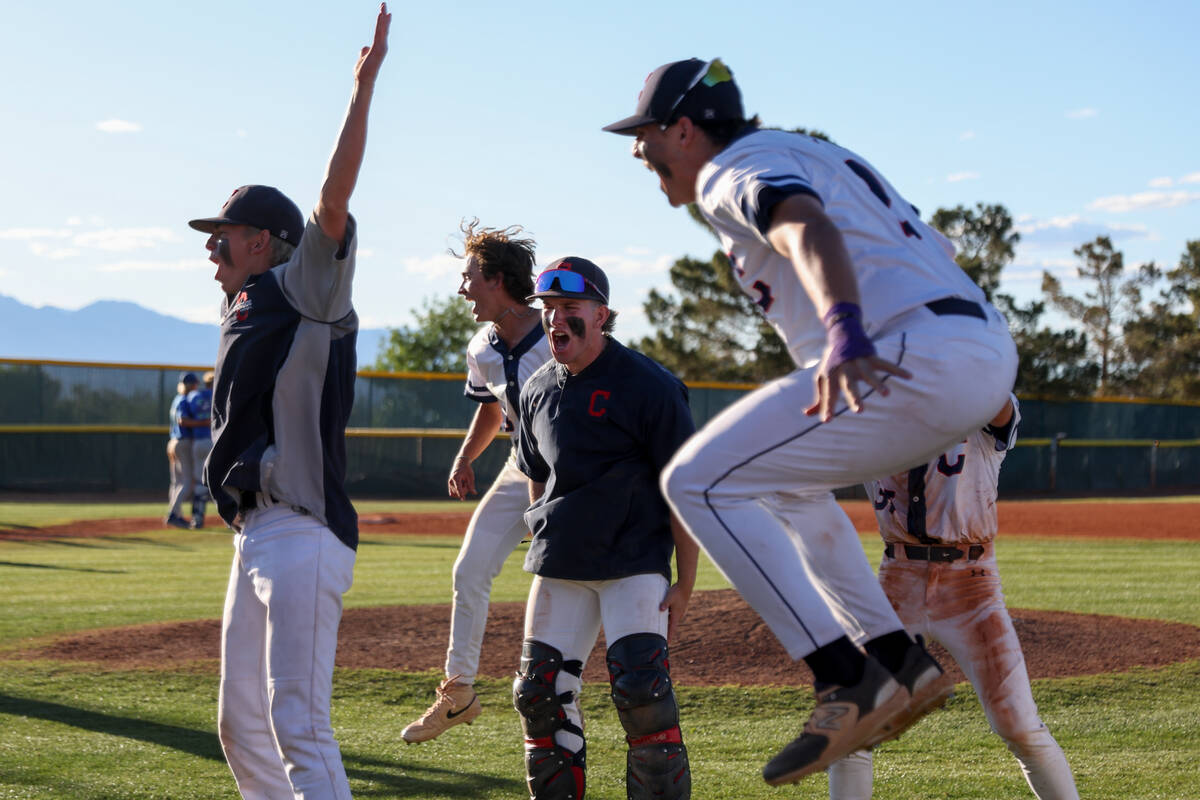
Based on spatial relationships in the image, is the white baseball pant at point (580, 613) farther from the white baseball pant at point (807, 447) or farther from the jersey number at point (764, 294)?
the jersey number at point (764, 294)

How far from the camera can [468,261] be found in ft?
19.6

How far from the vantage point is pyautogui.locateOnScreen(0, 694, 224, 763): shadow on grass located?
6.43m

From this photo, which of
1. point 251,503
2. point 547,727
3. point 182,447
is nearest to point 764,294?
point 251,503

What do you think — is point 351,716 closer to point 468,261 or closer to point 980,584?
point 468,261

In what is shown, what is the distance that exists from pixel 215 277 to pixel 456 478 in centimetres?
266

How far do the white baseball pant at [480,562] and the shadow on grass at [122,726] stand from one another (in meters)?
1.43

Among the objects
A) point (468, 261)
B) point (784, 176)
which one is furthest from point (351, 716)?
point (784, 176)

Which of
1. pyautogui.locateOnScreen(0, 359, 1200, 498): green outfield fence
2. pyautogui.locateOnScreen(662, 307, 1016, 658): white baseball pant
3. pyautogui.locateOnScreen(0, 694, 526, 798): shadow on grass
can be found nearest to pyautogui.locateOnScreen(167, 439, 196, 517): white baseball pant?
pyautogui.locateOnScreen(0, 359, 1200, 498): green outfield fence

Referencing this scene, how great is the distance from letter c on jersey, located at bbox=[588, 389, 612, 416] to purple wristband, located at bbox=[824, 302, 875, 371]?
190cm

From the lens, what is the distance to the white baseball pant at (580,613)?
4508 millimetres

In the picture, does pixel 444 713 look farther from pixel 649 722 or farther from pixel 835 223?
pixel 835 223

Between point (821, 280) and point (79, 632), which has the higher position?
point (821, 280)

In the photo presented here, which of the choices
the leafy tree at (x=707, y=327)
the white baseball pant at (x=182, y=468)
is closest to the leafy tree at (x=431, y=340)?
the leafy tree at (x=707, y=327)

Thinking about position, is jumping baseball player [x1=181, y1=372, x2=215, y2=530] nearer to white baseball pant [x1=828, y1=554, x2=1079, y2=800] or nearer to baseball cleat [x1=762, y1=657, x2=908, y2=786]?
white baseball pant [x1=828, y1=554, x2=1079, y2=800]
